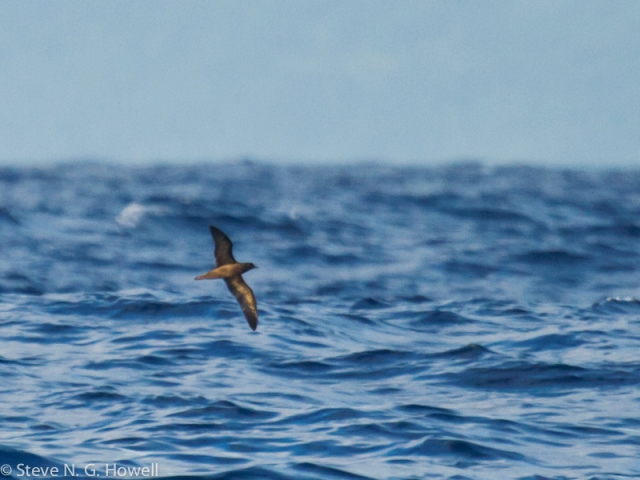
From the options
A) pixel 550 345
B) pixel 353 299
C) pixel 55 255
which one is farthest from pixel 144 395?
pixel 55 255

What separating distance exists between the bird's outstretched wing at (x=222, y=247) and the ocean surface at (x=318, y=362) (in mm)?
1559

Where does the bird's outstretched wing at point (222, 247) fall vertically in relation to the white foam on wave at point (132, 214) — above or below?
above

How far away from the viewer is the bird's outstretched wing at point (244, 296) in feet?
31.9

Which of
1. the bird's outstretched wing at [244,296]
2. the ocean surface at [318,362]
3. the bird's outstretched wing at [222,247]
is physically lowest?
the ocean surface at [318,362]

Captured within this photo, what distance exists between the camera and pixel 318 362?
494 inches

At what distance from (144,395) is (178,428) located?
107 centimetres

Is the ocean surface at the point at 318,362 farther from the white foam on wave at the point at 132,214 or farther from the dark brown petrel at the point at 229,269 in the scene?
the white foam on wave at the point at 132,214

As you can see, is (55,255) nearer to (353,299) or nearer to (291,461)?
(353,299)

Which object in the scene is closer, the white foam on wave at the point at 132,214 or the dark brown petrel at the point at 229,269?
the dark brown petrel at the point at 229,269

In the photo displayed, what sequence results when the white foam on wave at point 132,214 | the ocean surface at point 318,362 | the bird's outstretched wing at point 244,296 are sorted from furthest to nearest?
the white foam on wave at point 132,214 → the bird's outstretched wing at point 244,296 → the ocean surface at point 318,362

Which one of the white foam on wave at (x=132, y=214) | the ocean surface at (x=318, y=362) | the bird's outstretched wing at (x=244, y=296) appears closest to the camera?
the ocean surface at (x=318, y=362)

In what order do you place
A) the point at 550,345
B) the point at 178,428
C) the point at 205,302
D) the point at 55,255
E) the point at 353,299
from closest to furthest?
1. the point at 178,428
2. the point at 550,345
3. the point at 205,302
4. the point at 353,299
5. the point at 55,255

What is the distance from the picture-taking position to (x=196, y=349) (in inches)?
507

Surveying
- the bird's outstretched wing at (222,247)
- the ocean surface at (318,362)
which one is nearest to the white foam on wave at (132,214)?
the ocean surface at (318,362)
